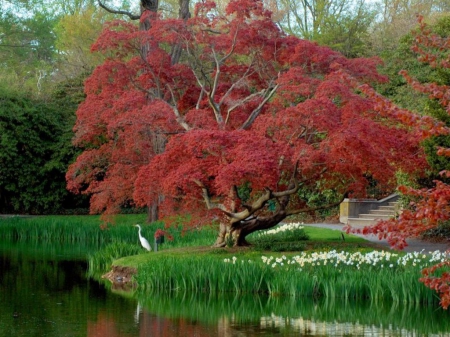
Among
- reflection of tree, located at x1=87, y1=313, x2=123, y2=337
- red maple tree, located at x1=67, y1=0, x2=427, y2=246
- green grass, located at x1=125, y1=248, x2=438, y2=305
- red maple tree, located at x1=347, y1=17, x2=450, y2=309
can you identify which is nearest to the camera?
red maple tree, located at x1=347, y1=17, x2=450, y2=309

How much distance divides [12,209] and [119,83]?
15.2 m

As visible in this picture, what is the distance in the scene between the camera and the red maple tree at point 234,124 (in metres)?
12.6

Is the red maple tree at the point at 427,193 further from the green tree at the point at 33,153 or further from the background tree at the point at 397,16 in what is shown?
the background tree at the point at 397,16

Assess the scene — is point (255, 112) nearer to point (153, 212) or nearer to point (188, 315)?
point (188, 315)

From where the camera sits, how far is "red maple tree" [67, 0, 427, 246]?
12602mm

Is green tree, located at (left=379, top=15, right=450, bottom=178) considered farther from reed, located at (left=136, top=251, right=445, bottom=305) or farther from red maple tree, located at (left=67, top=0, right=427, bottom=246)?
reed, located at (left=136, top=251, right=445, bottom=305)

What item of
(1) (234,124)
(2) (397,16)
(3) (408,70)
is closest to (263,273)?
(1) (234,124)

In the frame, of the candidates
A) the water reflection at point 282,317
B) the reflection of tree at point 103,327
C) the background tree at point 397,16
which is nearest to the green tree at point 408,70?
the background tree at point 397,16

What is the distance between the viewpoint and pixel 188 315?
34.5ft

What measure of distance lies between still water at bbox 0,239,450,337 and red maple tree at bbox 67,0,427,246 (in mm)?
2138

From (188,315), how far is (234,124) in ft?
19.1

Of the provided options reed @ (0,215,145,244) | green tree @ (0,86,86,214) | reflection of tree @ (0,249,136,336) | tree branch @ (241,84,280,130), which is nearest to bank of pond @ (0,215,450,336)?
reflection of tree @ (0,249,136,336)

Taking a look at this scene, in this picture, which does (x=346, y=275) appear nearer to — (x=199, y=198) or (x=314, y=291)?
(x=314, y=291)

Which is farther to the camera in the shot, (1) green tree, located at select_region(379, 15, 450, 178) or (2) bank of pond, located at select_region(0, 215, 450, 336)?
(1) green tree, located at select_region(379, 15, 450, 178)
